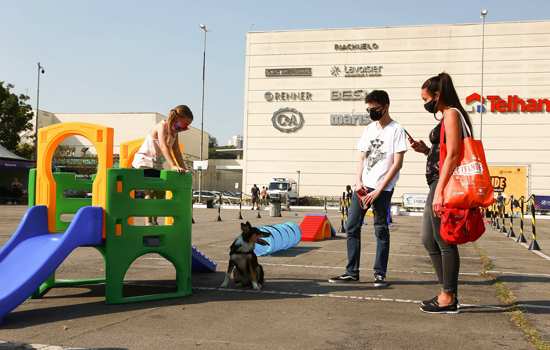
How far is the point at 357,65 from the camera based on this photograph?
174 ft

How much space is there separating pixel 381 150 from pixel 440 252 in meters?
1.65

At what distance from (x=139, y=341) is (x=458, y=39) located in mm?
52734

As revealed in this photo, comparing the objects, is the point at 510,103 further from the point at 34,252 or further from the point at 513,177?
the point at 34,252

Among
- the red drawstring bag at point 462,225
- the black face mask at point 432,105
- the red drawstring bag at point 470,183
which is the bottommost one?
the red drawstring bag at point 462,225

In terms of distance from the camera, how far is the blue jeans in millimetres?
6160

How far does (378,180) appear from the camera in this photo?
20.3 feet

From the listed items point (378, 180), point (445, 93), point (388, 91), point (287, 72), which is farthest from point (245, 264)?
point (287, 72)

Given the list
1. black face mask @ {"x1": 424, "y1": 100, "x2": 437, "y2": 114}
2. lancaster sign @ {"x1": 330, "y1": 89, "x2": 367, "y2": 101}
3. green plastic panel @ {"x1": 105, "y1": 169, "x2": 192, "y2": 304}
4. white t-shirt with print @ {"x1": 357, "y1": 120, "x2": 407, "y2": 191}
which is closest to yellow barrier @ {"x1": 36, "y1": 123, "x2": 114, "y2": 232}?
green plastic panel @ {"x1": 105, "y1": 169, "x2": 192, "y2": 304}

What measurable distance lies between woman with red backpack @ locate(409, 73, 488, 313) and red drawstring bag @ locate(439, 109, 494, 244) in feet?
0.16

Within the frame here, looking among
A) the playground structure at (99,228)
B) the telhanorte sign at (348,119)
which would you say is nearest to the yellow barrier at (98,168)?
the playground structure at (99,228)

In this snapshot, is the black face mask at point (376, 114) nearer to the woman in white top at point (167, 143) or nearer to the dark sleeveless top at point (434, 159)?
the dark sleeveless top at point (434, 159)

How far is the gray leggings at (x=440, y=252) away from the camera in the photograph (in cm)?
471

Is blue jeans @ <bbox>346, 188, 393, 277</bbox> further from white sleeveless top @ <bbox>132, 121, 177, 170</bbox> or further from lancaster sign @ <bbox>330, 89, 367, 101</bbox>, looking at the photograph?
lancaster sign @ <bbox>330, 89, 367, 101</bbox>

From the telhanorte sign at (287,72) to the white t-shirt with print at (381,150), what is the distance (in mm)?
48284
